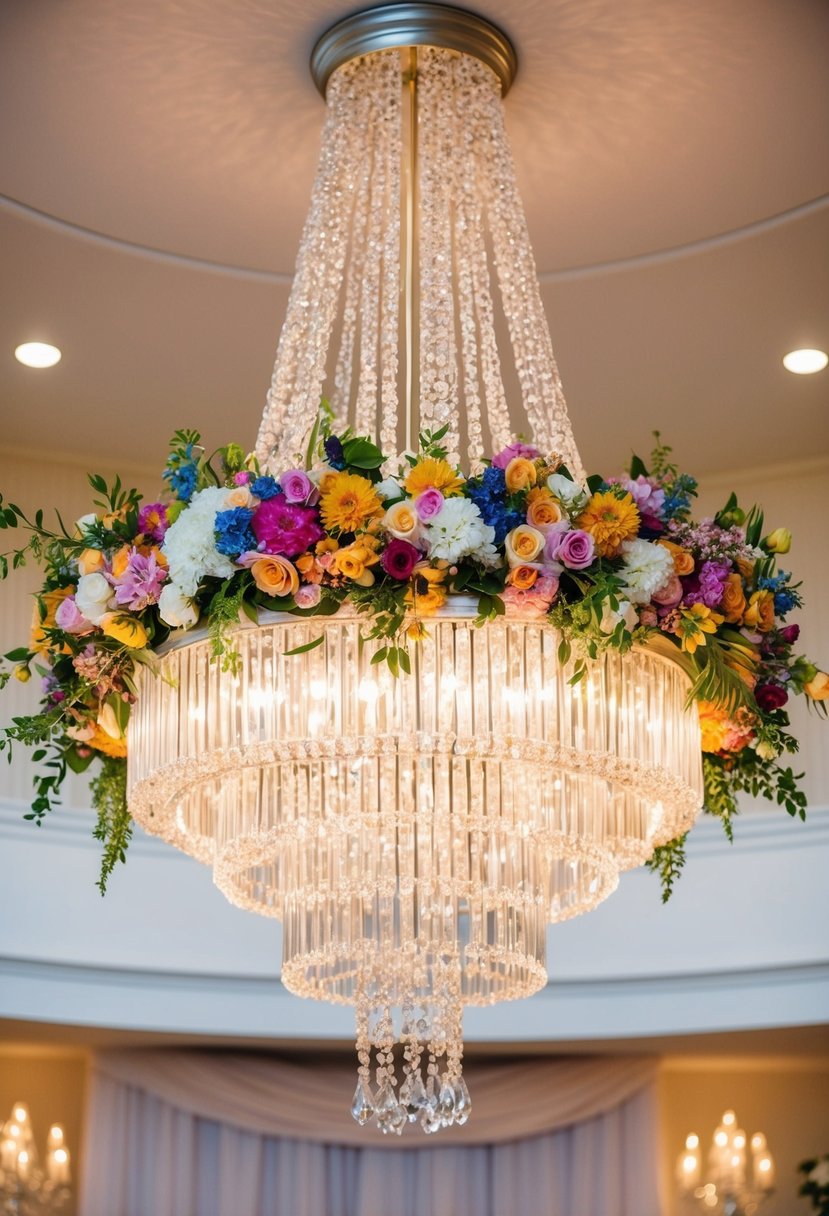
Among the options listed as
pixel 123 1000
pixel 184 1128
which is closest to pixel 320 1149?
pixel 184 1128

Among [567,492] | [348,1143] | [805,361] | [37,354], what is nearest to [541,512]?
[567,492]

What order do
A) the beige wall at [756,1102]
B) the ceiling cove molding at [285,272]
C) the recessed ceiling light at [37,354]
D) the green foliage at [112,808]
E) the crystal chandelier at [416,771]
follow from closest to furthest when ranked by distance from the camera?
the crystal chandelier at [416,771]
the green foliage at [112,808]
the ceiling cove molding at [285,272]
the recessed ceiling light at [37,354]
the beige wall at [756,1102]

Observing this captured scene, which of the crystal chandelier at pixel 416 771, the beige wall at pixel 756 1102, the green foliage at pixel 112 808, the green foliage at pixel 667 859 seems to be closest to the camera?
the crystal chandelier at pixel 416 771

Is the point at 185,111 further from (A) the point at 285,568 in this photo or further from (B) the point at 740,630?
(B) the point at 740,630

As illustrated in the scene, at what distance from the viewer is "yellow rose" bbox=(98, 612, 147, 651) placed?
13.2 feet

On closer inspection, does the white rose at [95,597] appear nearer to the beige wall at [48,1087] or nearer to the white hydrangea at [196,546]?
the white hydrangea at [196,546]

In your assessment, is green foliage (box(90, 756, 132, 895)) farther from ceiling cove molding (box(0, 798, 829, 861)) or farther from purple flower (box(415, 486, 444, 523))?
ceiling cove molding (box(0, 798, 829, 861))

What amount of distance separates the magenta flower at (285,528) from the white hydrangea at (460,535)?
0.92ft

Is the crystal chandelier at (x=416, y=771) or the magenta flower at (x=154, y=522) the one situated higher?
the magenta flower at (x=154, y=522)

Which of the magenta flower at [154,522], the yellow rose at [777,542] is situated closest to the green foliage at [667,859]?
the yellow rose at [777,542]

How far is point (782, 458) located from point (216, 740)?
5189 mm

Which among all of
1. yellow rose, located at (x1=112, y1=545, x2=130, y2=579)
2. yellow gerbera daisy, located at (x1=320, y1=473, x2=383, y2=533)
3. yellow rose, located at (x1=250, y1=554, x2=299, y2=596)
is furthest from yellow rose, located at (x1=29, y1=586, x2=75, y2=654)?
yellow gerbera daisy, located at (x1=320, y1=473, x2=383, y2=533)

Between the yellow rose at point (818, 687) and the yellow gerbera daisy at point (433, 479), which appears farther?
the yellow rose at point (818, 687)

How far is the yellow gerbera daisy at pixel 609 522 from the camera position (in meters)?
3.90
